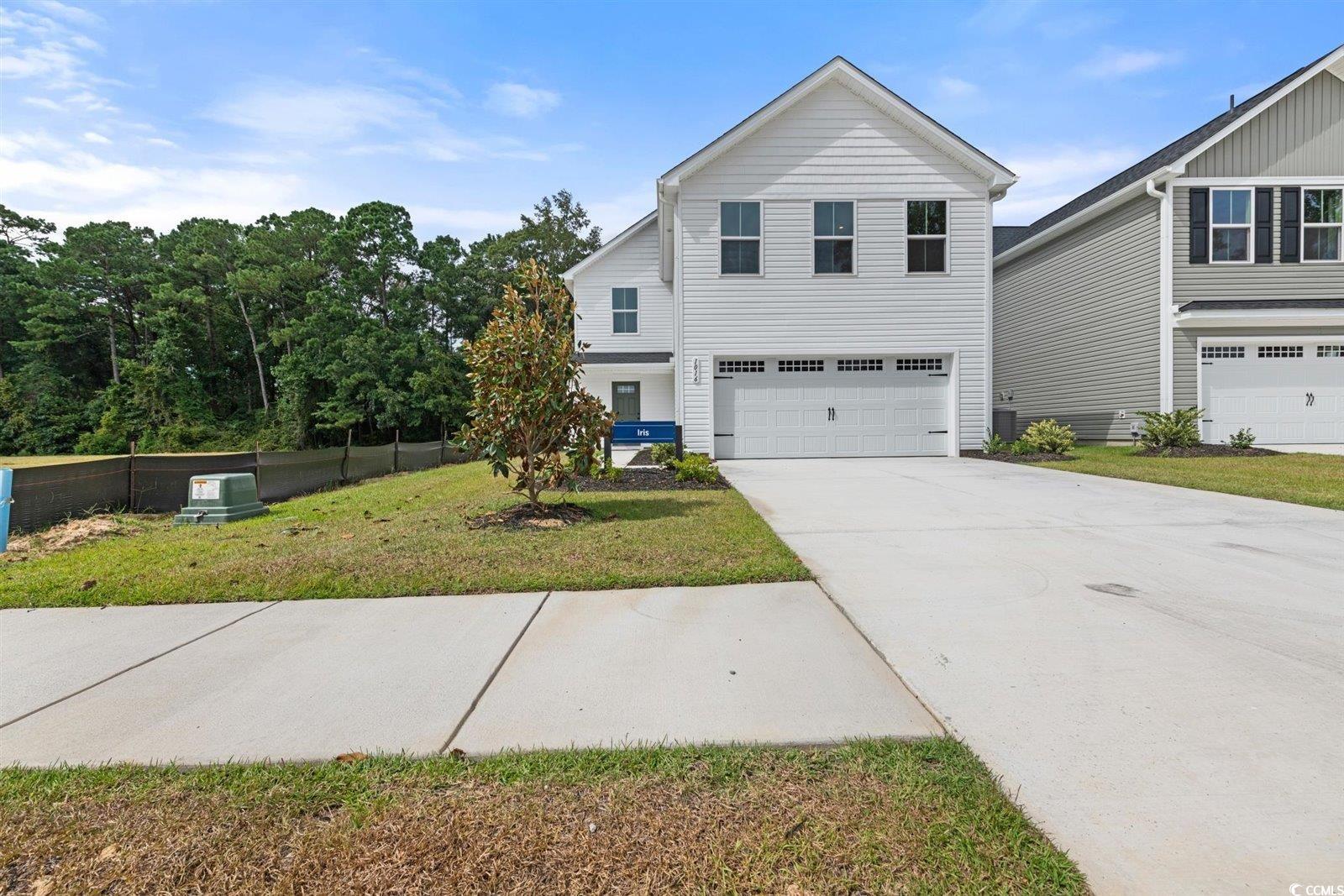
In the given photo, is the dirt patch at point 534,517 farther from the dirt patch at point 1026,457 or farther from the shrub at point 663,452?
the dirt patch at point 1026,457

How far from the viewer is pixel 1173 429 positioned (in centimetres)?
1280

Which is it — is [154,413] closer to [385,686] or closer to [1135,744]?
[385,686]

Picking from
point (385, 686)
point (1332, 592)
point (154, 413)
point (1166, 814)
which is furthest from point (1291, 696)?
point (154, 413)

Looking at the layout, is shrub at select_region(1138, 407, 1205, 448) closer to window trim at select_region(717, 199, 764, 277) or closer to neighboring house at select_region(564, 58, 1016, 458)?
neighboring house at select_region(564, 58, 1016, 458)

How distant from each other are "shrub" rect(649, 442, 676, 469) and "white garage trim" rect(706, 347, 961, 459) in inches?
70.8

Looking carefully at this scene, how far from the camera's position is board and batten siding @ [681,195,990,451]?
1373cm

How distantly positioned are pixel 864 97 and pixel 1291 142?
993 centimetres

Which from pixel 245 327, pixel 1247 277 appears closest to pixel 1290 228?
pixel 1247 277

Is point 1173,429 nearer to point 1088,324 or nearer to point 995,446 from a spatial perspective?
point 995,446

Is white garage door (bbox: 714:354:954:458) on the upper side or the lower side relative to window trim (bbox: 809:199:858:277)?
lower

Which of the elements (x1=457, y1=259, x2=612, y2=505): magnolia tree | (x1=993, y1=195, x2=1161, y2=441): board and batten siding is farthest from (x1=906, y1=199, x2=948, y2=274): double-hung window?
(x1=457, y1=259, x2=612, y2=505): magnolia tree

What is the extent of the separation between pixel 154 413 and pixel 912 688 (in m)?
40.4

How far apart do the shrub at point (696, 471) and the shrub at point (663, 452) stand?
1271 millimetres

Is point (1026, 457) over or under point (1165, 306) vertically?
under
